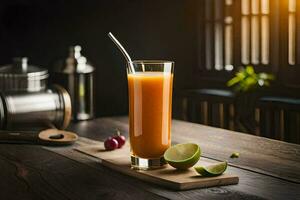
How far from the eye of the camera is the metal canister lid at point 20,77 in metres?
2.71

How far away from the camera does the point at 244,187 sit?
1.45 metres

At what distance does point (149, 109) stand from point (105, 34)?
222cm

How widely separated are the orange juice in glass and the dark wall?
1961 millimetres

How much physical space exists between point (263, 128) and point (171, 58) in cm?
89

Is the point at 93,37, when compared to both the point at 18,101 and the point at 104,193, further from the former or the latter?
the point at 104,193

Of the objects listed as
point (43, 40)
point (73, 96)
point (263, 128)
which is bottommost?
point (263, 128)

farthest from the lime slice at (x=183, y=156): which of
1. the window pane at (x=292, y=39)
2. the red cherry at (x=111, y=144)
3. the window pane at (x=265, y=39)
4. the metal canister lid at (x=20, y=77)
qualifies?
the window pane at (x=265, y=39)

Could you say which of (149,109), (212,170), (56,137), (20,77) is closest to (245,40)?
(20,77)

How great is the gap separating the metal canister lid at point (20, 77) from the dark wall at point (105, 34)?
74cm

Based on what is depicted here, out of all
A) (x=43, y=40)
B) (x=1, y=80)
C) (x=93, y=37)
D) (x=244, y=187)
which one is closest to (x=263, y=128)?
(x=93, y=37)

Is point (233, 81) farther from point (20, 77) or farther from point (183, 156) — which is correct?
point (183, 156)

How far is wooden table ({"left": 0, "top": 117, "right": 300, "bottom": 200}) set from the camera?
4.56ft

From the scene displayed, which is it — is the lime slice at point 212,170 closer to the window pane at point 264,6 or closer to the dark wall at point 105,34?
the dark wall at point 105,34

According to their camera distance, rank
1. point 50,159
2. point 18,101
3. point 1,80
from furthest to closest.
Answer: point 1,80
point 18,101
point 50,159
